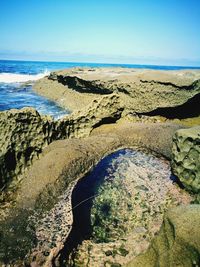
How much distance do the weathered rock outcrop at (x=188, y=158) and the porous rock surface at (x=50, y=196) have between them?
637mm

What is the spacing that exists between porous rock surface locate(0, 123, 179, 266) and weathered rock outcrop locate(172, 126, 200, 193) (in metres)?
0.64

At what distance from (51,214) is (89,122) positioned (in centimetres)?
233

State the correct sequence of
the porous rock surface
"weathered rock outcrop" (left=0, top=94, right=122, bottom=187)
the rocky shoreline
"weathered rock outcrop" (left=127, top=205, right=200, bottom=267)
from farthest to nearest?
"weathered rock outcrop" (left=0, top=94, right=122, bottom=187), the porous rock surface, the rocky shoreline, "weathered rock outcrop" (left=127, top=205, right=200, bottom=267)

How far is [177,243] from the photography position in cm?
161

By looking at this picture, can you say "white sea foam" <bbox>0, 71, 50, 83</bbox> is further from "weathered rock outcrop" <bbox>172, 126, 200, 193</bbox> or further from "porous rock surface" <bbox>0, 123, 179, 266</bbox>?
"weathered rock outcrop" <bbox>172, 126, 200, 193</bbox>

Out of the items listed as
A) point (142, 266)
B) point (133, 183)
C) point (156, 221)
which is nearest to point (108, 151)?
point (133, 183)

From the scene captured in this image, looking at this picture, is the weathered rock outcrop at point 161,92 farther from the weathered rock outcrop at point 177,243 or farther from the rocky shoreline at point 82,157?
the weathered rock outcrop at point 177,243

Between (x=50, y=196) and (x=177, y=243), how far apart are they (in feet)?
5.43

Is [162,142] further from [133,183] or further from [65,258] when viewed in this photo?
[65,258]

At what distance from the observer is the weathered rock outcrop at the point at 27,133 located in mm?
3270

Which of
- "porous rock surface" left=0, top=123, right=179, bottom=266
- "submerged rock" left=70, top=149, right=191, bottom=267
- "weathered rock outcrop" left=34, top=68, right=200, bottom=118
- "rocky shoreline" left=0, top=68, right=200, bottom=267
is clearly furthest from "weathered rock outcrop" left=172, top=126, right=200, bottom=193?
"weathered rock outcrop" left=34, top=68, right=200, bottom=118

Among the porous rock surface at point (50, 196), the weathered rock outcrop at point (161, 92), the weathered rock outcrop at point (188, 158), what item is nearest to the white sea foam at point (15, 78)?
the weathered rock outcrop at point (161, 92)

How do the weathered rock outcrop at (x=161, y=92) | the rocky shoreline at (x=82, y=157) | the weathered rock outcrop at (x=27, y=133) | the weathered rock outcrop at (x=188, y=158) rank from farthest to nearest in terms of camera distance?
the weathered rock outcrop at (x=161, y=92) < the weathered rock outcrop at (x=27, y=133) < the weathered rock outcrop at (x=188, y=158) < the rocky shoreline at (x=82, y=157)

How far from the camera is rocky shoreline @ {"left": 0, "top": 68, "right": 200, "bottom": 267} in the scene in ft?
6.99
